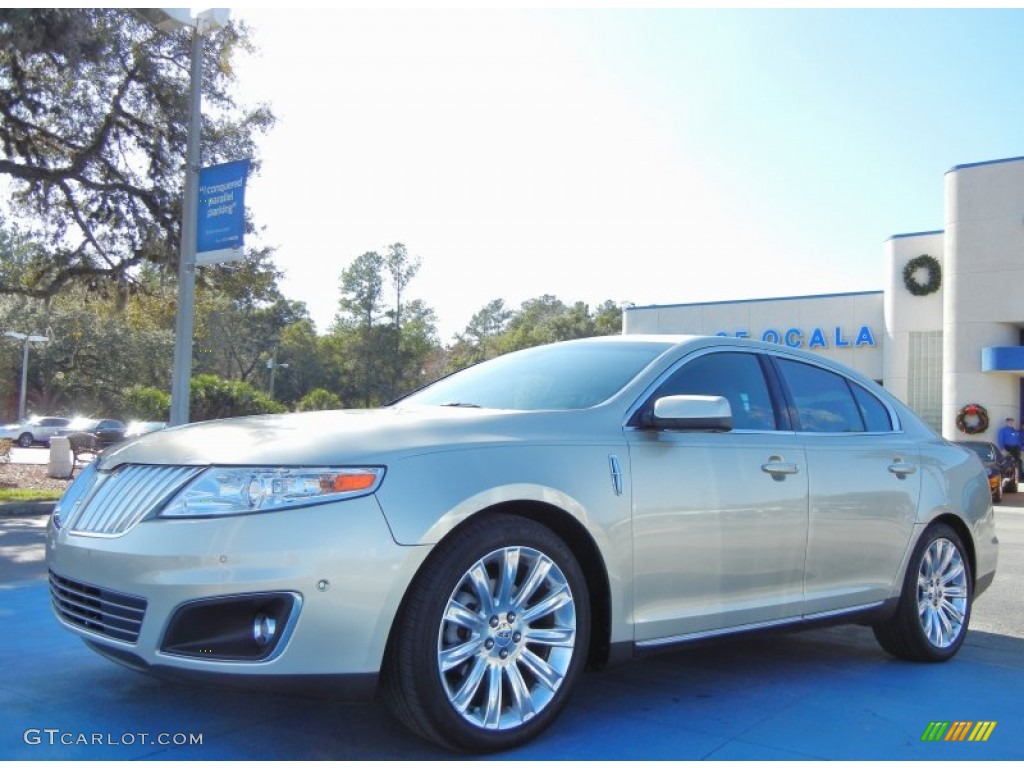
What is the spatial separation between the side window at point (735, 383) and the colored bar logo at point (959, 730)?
57.5 inches

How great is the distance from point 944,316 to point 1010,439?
4.17 metres

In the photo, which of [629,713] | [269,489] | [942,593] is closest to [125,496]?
[269,489]

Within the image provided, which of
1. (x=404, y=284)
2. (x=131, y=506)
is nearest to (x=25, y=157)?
(x=131, y=506)

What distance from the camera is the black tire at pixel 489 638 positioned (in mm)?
3213

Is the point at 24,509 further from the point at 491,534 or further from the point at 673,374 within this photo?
the point at 491,534

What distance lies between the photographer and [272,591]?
3.07 metres

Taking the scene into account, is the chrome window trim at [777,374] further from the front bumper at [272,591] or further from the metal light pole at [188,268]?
the metal light pole at [188,268]

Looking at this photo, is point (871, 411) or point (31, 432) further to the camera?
point (31, 432)

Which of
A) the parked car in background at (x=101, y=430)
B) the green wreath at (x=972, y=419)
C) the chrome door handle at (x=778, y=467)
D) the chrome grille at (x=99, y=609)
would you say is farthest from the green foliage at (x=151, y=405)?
the chrome door handle at (x=778, y=467)

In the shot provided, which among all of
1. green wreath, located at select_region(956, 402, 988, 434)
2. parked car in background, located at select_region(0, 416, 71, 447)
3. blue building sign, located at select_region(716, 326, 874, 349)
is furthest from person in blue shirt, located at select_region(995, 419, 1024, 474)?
parked car in background, located at select_region(0, 416, 71, 447)

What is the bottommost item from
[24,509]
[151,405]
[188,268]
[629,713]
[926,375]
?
[24,509]

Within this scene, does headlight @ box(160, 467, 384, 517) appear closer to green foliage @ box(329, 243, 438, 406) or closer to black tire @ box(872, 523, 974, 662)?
black tire @ box(872, 523, 974, 662)

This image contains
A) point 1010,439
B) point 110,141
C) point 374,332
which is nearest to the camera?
point 110,141

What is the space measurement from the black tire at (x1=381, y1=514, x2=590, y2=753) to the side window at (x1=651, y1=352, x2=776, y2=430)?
1.21 metres
